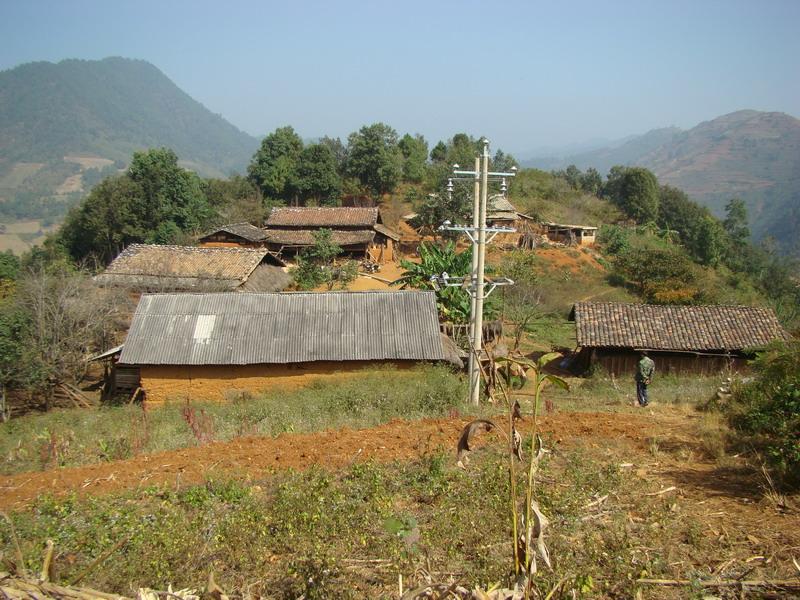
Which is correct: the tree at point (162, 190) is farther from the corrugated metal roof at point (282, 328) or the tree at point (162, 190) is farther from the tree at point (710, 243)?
the tree at point (710, 243)

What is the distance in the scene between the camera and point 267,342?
1491cm

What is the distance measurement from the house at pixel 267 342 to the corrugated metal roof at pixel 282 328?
27mm

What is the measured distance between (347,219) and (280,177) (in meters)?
12.3

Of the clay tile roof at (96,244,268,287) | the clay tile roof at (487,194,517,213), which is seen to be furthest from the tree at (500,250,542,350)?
the clay tile roof at (96,244,268,287)

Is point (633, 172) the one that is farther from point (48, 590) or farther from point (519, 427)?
point (48, 590)

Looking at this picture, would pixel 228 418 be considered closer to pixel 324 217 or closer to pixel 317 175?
pixel 324 217

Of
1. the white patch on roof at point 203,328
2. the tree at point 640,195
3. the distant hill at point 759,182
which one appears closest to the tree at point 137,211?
the white patch on roof at point 203,328

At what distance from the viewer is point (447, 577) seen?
166 inches

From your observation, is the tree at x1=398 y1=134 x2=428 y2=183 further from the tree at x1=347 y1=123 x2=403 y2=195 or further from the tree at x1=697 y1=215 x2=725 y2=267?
the tree at x1=697 y1=215 x2=725 y2=267

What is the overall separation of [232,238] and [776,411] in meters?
32.4

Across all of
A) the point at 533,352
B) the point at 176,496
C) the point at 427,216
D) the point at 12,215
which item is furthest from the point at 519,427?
the point at 12,215

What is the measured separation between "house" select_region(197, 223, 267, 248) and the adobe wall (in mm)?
19900

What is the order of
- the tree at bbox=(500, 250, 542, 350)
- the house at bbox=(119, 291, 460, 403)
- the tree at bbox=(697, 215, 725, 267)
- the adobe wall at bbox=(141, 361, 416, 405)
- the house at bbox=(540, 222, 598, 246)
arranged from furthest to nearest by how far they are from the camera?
the tree at bbox=(697, 215, 725, 267) < the house at bbox=(540, 222, 598, 246) < the tree at bbox=(500, 250, 542, 350) < the adobe wall at bbox=(141, 361, 416, 405) < the house at bbox=(119, 291, 460, 403)

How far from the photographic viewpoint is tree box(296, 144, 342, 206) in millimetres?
46219
